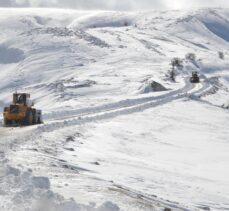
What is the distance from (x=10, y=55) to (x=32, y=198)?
16782 cm

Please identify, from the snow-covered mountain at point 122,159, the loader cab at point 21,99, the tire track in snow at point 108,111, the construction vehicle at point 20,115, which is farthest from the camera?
the loader cab at point 21,99

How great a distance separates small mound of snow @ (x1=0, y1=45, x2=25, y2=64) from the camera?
6698 inches

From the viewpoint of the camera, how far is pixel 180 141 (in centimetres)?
3225

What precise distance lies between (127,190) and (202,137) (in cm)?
2110

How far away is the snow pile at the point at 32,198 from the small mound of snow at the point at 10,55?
157m

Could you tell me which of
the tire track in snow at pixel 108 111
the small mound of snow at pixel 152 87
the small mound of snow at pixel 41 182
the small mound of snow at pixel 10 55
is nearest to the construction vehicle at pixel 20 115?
the tire track in snow at pixel 108 111

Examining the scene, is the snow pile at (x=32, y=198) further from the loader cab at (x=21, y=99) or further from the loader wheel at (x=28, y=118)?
the loader cab at (x=21, y=99)

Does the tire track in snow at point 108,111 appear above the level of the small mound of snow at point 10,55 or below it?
above

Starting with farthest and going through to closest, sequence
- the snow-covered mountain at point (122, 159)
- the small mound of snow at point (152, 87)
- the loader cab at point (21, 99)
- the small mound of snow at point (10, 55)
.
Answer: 1. the small mound of snow at point (10, 55)
2. the small mound of snow at point (152, 87)
3. the loader cab at point (21, 99)
4. the snow-covered mountain at point (122, 159)

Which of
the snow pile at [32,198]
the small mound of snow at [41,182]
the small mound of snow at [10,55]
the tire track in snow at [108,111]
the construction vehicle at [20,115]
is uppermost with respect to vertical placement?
the small mound of snow at [41,182]

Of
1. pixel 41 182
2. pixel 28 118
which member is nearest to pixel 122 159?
pixel 41 182

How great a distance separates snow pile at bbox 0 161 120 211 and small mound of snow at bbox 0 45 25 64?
15668 cm

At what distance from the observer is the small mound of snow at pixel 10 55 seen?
170125 millimetres

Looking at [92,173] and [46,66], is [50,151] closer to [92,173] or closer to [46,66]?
[92,173]
